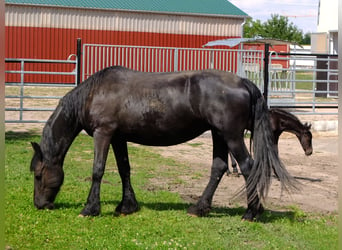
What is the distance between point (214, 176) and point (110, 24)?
25441mm

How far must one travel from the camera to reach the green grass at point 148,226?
576 centimetres

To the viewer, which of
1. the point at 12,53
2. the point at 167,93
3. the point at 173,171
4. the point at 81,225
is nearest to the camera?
the point at 81,225

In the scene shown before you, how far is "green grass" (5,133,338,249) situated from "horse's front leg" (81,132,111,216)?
11 centimetres

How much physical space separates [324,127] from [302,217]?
30.3 feet

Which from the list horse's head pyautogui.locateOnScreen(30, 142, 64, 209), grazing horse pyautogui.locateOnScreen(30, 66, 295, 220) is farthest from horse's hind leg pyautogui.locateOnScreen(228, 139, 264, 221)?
horse's head pyautogui.locateOnScreen(30, 142, 64, 209)

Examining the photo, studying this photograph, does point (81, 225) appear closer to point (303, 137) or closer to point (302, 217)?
point (302, 217)

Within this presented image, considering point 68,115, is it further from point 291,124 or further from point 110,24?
point 110,24

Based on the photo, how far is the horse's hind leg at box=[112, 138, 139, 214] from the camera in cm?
699

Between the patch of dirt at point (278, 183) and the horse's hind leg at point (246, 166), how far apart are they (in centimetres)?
14

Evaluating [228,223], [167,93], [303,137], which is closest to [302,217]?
[228,223]

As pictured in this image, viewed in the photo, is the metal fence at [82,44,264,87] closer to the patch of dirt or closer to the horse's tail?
the patch of dirt

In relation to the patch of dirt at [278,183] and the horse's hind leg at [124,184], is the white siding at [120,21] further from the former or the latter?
the horse's hind leg at [124,184]

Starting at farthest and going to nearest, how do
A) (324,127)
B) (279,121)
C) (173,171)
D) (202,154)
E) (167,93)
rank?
(324,127), (202,154), (173,171), (279,121), (167,93)

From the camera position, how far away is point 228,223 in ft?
21.4
